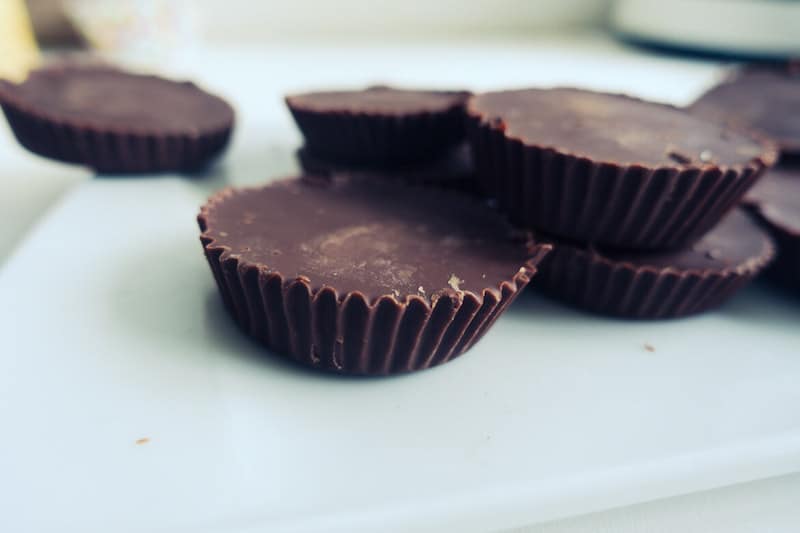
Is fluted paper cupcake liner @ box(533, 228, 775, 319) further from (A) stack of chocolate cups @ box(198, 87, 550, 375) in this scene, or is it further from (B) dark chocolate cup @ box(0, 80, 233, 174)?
(B) dark chocolate cup @ box(0, 80, 233, 174)

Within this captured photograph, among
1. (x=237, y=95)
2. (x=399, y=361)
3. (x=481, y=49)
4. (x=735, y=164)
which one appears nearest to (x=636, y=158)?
(x=735, y=164)

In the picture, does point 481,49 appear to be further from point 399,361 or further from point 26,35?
point 399,361

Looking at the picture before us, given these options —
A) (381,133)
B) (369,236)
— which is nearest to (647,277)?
(369,236)

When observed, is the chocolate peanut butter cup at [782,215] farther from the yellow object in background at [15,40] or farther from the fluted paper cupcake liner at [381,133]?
the yellow object in background at [15,40]

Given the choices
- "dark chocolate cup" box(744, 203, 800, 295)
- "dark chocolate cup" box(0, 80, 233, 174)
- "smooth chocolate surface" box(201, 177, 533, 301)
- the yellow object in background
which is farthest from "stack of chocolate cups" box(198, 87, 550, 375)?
the yellow object in background

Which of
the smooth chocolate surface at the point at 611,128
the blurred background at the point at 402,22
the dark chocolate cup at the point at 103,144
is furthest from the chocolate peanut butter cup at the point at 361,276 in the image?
the blurred background at the point at 402,22
